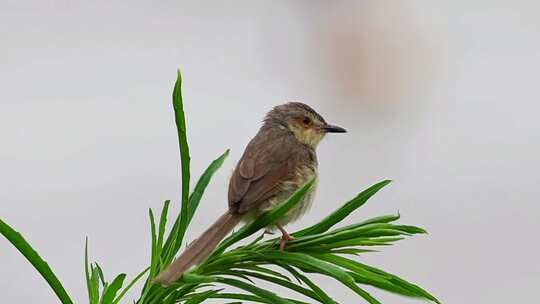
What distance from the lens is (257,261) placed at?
1.22 m

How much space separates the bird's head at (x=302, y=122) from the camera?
11.1 feet

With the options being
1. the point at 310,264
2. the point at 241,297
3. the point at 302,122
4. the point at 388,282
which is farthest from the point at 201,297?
the point at 302,122

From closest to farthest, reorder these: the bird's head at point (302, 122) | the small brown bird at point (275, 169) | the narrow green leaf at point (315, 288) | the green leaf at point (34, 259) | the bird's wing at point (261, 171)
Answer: the green leaf at point (34, 259) → the narrow green leaf at point (315, 288) → the small brown bird at point (275, 169) → the bird's wing at point (261, 171) → the bird's head at point (302, 122)

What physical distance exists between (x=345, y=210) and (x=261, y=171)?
1.43 meters

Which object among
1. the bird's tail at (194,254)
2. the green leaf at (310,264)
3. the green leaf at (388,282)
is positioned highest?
the bird's tail at (194,254)

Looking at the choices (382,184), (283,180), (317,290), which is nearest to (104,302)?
(317,290)

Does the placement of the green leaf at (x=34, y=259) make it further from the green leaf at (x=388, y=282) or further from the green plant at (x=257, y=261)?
the green leaf at (x=388, y=282)

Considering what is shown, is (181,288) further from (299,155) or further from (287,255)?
(299,155)

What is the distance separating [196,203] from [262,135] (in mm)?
1854

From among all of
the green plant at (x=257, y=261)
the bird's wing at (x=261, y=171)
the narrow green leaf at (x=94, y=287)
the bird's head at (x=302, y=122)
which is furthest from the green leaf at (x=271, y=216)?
the bird's head at (x=302, y=122)

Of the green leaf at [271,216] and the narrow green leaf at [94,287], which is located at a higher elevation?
the green leaf at [271,216]

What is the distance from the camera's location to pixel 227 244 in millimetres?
1227

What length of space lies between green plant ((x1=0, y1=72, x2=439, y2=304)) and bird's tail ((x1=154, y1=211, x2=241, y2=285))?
0.01 m

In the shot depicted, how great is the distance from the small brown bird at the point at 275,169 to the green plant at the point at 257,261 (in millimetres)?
75
